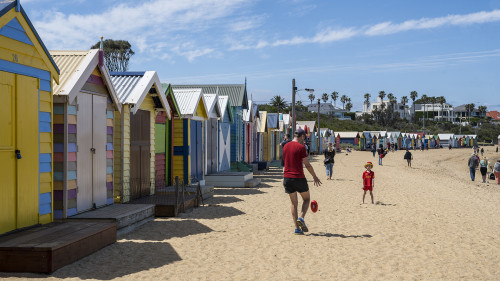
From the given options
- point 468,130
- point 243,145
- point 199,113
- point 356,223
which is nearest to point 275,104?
point 468,130

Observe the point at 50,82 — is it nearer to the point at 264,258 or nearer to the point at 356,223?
the point at 264,258

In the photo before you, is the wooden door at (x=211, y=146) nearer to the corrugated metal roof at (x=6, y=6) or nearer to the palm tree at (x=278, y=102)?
the corrugated metal roof at (x=6, y=6)

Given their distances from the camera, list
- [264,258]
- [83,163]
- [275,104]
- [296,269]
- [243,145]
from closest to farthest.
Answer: [296,269] → [264,258] → [83,163] → [243,145] → [275,104]

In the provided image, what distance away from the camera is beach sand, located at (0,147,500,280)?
6.29 m

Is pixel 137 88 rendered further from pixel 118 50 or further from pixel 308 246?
pixel 118 50

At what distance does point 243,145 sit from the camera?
2480 centimetres

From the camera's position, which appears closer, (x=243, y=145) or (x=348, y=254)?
(x=348, y=254)

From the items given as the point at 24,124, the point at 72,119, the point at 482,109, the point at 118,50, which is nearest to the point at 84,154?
the point at 72,119

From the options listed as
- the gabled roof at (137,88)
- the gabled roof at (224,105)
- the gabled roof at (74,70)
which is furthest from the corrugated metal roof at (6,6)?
the gabled roof at (224,105)

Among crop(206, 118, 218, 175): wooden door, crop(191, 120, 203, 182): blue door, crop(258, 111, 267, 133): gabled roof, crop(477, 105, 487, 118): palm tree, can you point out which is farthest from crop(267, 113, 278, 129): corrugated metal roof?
crop(477, 105, 487, 118): palm tree

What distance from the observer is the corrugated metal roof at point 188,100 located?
15.2 metres

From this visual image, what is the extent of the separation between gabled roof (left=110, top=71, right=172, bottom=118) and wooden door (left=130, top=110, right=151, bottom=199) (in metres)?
0.51

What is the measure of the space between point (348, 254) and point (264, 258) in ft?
4.13

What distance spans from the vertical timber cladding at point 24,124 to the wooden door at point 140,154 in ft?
11.4
